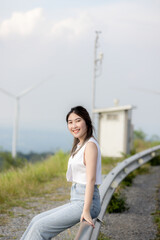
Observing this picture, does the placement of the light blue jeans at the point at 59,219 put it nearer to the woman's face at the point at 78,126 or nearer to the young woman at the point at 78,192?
the young woman at the point at 78,192

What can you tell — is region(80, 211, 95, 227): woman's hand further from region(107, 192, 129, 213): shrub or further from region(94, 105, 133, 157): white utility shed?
region(94, 105, 133, 157): white utility shed

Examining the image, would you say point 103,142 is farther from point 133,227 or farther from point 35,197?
point 133,227

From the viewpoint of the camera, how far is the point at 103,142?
21234 millimetres

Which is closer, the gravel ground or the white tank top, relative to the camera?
the white tank top

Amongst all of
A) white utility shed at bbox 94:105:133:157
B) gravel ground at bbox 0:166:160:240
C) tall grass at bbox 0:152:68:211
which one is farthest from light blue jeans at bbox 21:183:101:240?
white utility shed at bbox 94:105:133:157

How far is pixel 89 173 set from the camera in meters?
3.41

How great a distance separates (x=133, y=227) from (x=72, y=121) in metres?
2.68

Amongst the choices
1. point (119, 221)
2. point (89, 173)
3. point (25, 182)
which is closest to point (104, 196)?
point (119, 221)

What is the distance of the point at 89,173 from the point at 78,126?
0.50 m

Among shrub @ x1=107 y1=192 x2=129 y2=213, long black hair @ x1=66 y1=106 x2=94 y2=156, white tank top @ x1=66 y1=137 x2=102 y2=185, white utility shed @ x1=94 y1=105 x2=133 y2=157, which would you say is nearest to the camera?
white tank top @ x1=66 y1=137 x2=102 y2=185

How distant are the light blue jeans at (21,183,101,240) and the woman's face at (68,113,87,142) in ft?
1.51

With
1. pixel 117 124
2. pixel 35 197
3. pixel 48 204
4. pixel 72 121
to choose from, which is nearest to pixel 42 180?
pixel 35 197

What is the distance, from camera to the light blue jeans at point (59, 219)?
3332 mm

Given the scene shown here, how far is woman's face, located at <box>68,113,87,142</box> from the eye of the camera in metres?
3.71
